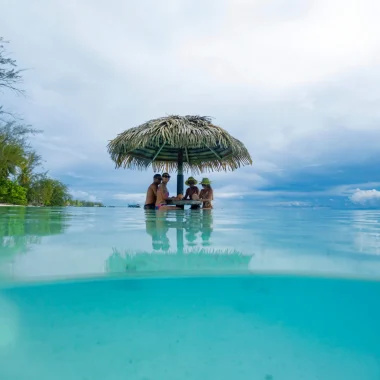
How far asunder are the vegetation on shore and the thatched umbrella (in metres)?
8.18

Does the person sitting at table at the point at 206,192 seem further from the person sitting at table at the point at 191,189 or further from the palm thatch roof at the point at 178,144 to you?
the palm thatch roof at the point at 178,144

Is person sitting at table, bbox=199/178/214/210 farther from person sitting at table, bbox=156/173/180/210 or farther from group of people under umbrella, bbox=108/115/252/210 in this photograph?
person sitting at table, bbox=156/173/180/210

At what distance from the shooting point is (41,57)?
448 inches

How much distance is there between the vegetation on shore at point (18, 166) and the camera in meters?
13.0

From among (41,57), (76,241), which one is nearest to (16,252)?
(76,241)

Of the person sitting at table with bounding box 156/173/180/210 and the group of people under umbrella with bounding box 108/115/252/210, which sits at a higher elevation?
the group of people under umbrella with bounding box 108/115/252/210

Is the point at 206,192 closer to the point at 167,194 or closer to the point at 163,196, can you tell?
the point at 167,194

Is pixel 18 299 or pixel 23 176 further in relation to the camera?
pixel 23 176

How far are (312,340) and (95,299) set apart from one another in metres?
0.99

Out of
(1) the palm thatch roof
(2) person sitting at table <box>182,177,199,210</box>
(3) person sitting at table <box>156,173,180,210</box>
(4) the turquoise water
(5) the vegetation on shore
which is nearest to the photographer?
(4) the turquoise water

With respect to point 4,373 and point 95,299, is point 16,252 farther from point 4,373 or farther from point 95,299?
point 4,373

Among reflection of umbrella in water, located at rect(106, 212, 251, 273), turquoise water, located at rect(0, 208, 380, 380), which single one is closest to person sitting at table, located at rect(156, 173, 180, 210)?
reflection of umbrella in water, located at rect(106, 212, 251, 273)

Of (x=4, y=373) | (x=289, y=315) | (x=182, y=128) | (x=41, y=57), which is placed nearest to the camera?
(x=4, y=373)

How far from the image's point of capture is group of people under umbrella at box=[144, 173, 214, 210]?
24.5 feet
